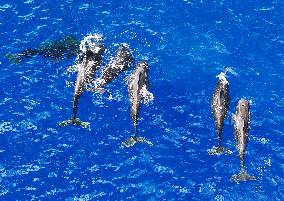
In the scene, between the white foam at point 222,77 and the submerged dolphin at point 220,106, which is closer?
the submerged dolphin at point 220,106

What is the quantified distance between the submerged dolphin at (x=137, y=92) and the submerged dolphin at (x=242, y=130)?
4480mm

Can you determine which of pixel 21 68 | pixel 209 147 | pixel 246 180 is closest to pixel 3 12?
pixel 21 68

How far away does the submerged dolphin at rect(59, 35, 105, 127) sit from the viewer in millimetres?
26062

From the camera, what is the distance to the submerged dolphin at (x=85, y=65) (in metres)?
26.1

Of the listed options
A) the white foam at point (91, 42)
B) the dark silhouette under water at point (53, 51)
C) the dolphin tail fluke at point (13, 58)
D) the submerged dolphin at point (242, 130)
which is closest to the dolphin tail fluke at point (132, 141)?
the submerged dolphin at point (242, 130)

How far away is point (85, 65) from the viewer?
91.6 feet

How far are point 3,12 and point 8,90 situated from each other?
857 centimetres

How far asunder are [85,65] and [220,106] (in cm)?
787

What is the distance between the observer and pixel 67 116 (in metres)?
26.6

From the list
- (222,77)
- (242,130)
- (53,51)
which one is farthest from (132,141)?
(53,51)

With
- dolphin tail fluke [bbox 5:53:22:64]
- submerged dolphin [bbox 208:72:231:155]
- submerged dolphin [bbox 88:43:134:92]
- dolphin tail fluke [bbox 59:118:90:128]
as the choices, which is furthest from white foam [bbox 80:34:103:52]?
submerged dolphin [bbox 208:72:231:155]

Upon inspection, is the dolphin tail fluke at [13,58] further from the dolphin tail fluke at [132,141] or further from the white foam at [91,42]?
the dolphin tail fluke at [132,141]

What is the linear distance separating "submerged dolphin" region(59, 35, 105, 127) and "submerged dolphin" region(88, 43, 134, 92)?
0.59 m

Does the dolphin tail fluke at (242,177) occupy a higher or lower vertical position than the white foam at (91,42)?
lower
